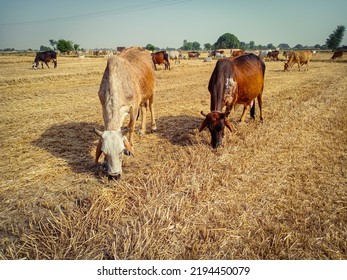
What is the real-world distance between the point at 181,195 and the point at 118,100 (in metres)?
2.23

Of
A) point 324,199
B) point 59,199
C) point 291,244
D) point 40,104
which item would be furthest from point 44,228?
point 40,104

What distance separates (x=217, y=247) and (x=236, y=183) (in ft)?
5.31

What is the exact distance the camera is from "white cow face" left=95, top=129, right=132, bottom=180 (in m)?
4.18

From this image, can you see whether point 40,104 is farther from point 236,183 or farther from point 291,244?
point 291,244

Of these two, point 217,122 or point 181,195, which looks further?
point 217,122

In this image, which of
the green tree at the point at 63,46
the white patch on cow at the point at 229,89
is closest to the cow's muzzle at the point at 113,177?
the white patch on cow at the point at 229,89

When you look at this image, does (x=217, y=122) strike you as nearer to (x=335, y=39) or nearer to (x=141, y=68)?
(x=141, y=68)

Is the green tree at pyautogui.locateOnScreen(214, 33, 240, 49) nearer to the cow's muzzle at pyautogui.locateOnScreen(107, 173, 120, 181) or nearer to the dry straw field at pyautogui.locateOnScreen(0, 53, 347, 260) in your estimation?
the dry straw field at pyautogui.locateOnScreen(0, 53, 347, 260)

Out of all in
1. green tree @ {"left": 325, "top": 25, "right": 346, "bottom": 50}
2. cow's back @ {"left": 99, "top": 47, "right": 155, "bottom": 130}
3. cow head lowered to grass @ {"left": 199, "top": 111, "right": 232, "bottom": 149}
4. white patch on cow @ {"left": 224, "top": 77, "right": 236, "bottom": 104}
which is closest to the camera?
cow's back @ {"left": 99, "top": 47, "right": 155, "bottom": 130}

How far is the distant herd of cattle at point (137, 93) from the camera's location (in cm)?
431

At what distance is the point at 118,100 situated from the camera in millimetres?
4809

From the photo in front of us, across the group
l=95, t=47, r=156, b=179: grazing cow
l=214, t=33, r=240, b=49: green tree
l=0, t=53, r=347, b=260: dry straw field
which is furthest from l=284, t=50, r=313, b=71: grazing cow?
l=214, t=33, r=240, b=49: green tree

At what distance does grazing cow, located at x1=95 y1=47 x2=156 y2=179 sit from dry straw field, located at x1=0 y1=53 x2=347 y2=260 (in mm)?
603

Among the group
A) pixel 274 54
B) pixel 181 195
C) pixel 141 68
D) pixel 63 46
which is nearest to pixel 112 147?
pixel 181 195
